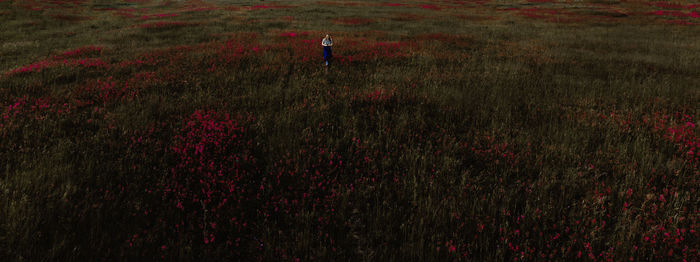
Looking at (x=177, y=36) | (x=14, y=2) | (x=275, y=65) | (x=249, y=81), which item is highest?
(x=14, y=2)

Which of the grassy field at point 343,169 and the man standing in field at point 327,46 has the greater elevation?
the man standing in field at point 327,46

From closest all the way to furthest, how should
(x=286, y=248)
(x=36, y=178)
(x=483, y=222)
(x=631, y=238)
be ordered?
1. (x=286, y=248)
2. (x=631, y=238)
3. (x=483, y=222)
4. (x=36, y=178)

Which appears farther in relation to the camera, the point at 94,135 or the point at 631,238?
the point at 94,135

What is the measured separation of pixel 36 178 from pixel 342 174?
327 centimetres

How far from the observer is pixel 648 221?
2.52 m

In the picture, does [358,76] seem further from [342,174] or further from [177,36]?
[177,36]

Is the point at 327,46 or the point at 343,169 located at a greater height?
the point at 327,46

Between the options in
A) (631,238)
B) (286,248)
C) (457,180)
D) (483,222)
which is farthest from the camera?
(457,180)

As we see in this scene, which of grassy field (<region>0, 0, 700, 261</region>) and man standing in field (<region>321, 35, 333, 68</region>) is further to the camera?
man standing in field (<region>321, 35, 333, 68</region>)

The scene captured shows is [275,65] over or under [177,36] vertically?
under

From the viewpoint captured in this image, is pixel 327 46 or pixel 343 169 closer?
pixel 343 169

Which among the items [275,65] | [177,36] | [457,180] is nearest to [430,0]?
[177,36]

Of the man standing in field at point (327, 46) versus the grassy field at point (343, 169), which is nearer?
the grassy field at point (343, 169)

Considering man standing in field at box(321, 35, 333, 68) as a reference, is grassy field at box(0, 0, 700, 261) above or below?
below
